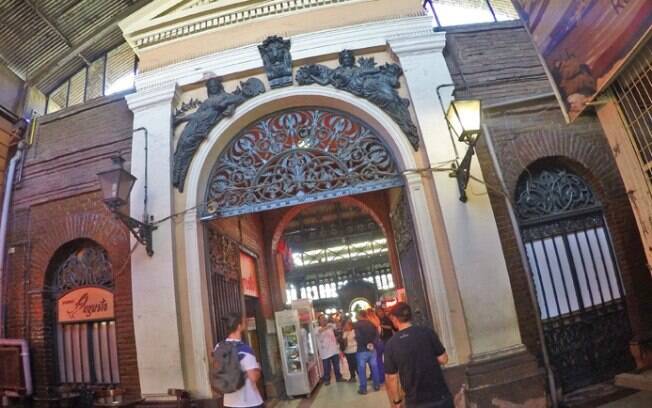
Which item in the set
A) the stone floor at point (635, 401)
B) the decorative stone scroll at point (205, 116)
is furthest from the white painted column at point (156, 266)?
the stone floor at point (635, 401)

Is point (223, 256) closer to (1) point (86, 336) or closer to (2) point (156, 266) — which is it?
(2) point (156, 266)

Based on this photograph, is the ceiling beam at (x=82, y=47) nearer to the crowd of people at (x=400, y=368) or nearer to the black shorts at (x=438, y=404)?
the crowd of people at (x=400, y=368)

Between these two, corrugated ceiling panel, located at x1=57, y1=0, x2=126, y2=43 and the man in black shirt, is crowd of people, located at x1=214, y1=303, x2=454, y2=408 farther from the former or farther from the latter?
corrugated ceiling panel, located at x1=57, y1=0, x2=126, y2=43

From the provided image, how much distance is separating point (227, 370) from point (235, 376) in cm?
9

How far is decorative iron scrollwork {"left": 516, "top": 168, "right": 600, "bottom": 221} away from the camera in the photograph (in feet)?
17.2

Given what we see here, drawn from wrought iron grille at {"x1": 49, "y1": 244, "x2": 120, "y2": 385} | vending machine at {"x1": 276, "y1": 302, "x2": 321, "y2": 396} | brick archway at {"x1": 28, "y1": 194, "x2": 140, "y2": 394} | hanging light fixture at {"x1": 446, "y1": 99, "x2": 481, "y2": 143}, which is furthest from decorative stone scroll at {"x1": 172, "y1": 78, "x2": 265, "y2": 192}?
vending machine at {"x1": 276, "y1": 302, "x2": 321, "y2": 396}

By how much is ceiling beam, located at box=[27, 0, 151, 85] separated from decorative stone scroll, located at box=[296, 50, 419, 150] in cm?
427

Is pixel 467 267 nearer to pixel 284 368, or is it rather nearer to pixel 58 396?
pixel 284 368

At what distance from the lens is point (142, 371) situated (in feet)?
15.5

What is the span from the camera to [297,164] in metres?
5.44

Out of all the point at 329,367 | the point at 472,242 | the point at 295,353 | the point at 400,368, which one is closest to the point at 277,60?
the point at 472,242

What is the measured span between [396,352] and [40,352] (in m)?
5.45

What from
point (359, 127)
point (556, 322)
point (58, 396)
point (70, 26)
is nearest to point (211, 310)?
point (58, 396)

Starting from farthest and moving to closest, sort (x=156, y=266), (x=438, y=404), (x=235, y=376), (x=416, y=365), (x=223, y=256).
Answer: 1. (x=223, y=256)
2. (x=156, y=266)
3. (x=235, y=376)
4. (x=416, y=365)
5. (x=438, y=404)
